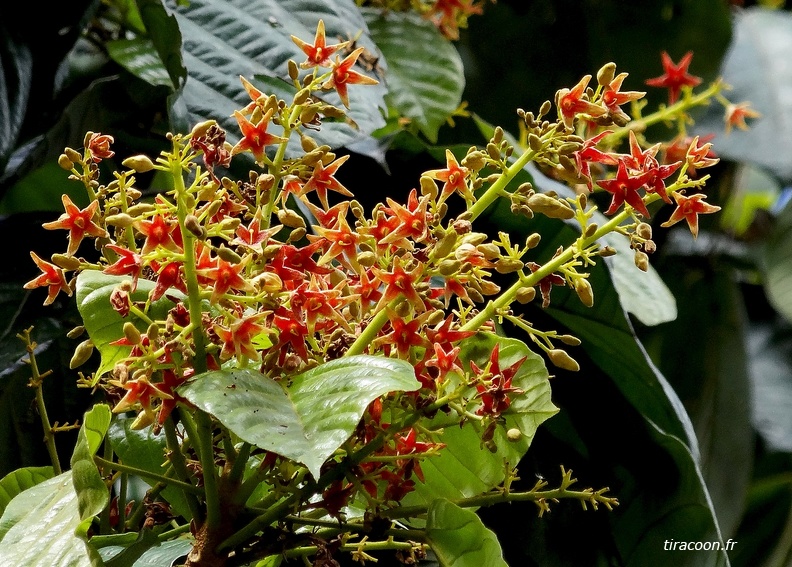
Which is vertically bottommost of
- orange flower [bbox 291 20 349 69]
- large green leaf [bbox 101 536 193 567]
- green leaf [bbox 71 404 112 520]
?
large green leaf [bbox 101 536 193 567]

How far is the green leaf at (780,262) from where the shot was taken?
120cm

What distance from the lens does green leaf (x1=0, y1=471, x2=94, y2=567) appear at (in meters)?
0.39

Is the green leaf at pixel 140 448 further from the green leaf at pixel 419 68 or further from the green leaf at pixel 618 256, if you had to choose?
the green leaf at pixel 419 68

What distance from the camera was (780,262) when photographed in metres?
1.23

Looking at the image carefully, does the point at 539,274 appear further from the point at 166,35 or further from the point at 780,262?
the point at 780,262

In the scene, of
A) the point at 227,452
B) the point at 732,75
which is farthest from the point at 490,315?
the point at 732,75

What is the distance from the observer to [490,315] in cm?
43

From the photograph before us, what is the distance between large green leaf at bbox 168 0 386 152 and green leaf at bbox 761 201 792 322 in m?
Answer: 0.74

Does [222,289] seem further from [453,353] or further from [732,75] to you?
[732,75]

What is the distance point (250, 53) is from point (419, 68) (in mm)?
270

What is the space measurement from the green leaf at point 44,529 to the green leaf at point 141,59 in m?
0.45

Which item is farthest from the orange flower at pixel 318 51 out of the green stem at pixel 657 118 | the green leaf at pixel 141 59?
the green stem at pixel 657 118

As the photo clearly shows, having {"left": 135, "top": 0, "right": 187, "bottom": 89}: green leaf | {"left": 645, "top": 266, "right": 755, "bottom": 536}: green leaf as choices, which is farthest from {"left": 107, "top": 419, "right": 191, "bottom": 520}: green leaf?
{"left": 645, "top": 266, "right": 755, "bottom": 536}: green leaf

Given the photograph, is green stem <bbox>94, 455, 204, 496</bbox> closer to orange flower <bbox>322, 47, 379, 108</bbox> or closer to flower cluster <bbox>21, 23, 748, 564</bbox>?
flower cluster <bbox>21, 23, 748, 564</bbox>
